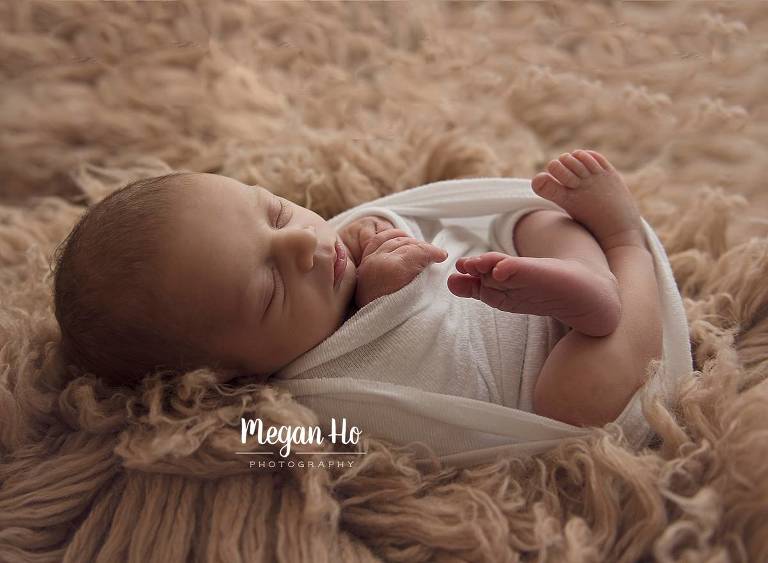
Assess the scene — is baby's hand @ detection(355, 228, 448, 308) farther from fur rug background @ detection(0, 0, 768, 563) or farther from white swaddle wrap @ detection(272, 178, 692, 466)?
fur rug background @ detection(0, 0, 768, 563)

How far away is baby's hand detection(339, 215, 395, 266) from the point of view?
92 centimetres

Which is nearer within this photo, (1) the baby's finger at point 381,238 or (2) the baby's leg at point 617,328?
(2) the baby's leg at point 617,328

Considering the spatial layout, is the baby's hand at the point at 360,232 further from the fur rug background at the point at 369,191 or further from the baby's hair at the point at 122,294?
the baby's hair at the point at 122,294

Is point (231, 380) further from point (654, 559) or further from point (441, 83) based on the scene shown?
point (441, 83)

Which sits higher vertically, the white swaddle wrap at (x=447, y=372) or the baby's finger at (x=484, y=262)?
the baby's finger at (x=484, y=262)

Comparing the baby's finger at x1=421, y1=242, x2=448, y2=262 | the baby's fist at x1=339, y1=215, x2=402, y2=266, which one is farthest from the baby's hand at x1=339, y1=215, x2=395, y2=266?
the baby's finger at x1=421, y1=242, x2=448, y2=262

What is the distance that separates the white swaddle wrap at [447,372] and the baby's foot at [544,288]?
80 mm

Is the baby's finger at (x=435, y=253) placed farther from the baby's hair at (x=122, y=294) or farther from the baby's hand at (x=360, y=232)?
the baby's hair at (x=122, y=294)

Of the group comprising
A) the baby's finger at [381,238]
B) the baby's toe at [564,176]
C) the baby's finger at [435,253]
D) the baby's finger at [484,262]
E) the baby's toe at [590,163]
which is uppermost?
the baby's toe at [590,163]

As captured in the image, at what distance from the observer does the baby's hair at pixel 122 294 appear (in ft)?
2.39

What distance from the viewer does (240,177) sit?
108 centimetres

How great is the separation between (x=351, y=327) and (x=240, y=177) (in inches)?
14.8

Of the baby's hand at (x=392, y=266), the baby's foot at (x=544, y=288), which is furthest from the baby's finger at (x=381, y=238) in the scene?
the baby's foot at (x=544, y=288)

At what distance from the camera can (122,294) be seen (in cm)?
73
